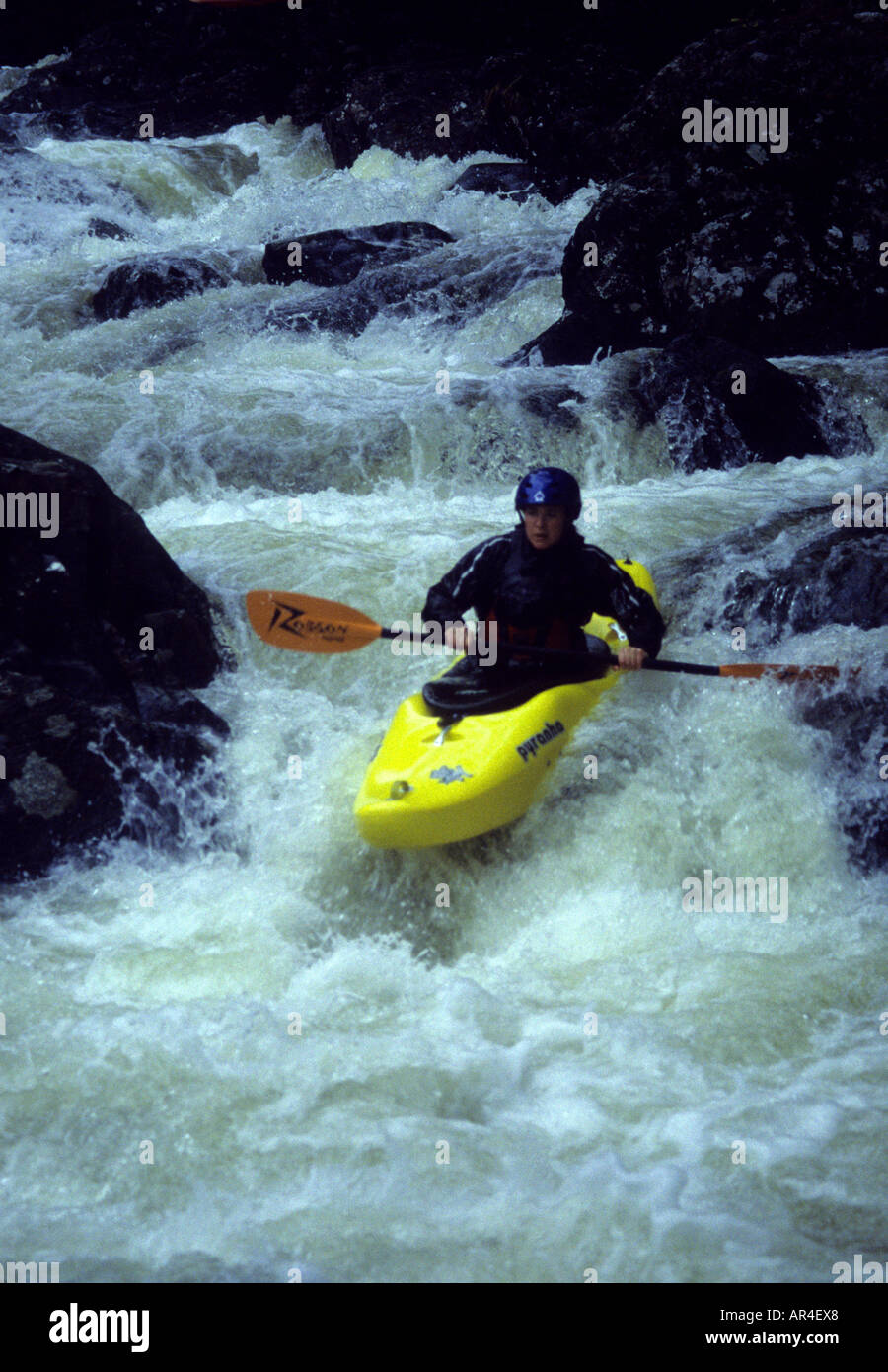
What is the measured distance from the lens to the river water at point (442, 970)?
2152mm

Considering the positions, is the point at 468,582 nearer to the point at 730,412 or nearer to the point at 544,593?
the point at 544,593

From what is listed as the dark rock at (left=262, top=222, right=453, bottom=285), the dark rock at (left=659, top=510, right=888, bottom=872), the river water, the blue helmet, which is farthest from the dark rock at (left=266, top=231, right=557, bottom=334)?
the blue helmet

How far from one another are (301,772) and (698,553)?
2.39m

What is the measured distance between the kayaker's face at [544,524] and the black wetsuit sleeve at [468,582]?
0.18m

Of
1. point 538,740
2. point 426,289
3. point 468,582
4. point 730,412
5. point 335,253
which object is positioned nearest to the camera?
point 538,740

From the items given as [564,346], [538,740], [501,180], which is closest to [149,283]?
[564,346]

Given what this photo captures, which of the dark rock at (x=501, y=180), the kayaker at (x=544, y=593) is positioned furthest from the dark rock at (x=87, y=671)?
the dark rock at (x=501, y=180)

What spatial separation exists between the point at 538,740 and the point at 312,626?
3.36ft

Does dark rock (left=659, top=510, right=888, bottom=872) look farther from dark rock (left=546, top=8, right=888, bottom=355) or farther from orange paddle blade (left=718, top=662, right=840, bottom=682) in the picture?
dark rock (left=546, top=8, right=888, bottom=355)

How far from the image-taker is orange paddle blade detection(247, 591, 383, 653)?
161 inches

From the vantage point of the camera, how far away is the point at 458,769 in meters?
3.50

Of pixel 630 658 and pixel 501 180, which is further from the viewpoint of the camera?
pixel 501 180

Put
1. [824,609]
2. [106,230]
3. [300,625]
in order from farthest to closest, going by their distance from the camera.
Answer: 1. [106,230]
2. [824,609]
3. [300,625]
